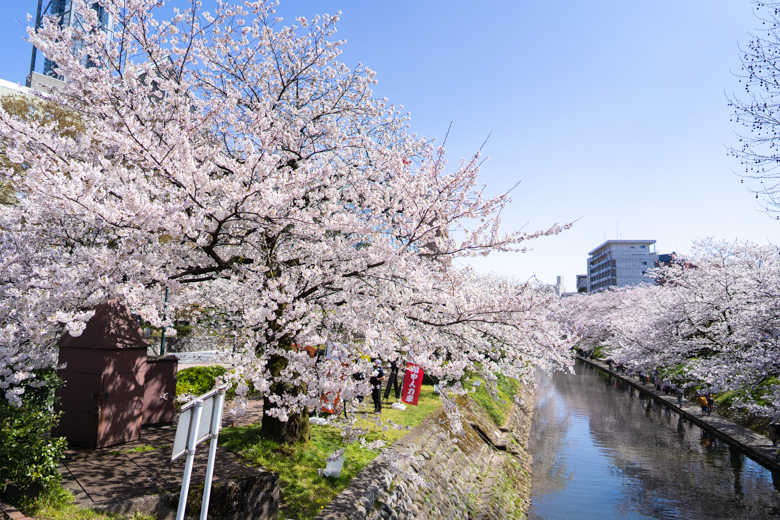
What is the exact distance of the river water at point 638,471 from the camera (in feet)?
48.1

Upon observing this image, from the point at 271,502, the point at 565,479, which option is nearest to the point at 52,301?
the point at 271,502

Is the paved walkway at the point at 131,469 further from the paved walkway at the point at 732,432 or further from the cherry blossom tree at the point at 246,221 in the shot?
the paved walkway at the point at 732,432

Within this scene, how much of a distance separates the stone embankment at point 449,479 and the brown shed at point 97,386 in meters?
4.36

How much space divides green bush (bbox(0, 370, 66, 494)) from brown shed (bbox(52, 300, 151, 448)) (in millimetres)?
1967

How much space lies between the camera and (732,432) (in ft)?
72.3

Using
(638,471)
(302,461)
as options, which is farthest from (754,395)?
(302,461)

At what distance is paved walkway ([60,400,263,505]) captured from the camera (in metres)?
6.65

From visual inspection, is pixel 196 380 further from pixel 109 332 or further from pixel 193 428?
pixel 193 428

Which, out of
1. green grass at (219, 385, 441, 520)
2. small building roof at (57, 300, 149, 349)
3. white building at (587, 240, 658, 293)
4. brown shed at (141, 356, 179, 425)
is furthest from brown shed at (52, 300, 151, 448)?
white building at (587, 240, 658, 293)

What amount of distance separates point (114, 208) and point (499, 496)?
532 inches

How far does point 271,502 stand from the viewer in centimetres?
766

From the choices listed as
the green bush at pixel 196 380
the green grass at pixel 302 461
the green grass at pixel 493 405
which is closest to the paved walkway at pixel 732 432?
the green grass at pixel 493 405

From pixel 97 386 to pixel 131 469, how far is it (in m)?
1.82

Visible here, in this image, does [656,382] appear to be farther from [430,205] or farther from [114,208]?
[114,208]
